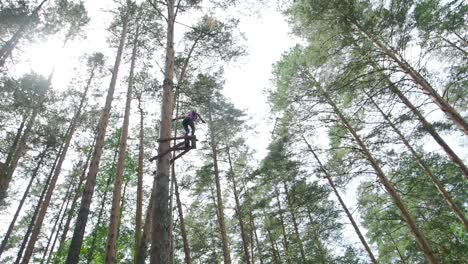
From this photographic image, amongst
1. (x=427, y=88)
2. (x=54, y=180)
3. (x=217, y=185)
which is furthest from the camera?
(x=54, y=180)

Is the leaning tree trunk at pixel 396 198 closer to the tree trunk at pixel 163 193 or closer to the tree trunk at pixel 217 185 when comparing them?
the tree trunk at pixel 163 193

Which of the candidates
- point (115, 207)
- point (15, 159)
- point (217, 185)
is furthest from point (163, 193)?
point (15, 159)

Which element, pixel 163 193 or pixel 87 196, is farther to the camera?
pixel 87 196

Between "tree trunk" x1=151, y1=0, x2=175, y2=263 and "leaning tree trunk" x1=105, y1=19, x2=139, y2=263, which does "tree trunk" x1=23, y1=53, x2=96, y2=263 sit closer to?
"leaning tree trunk" x1=105, y1=19, x2=139, y2=263

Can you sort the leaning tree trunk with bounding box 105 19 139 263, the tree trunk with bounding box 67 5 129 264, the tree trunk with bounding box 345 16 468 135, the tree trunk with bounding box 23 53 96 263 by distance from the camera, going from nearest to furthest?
the tree trunk with bounding box 345 16 468 135 → the tree trunk with bounding box 67 5 129 264 → the leaning tree trunk with bounding box 105 19 139 263 → the tree trunk with bounding box 23 53 96 263

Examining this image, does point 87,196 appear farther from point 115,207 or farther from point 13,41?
point 13,41

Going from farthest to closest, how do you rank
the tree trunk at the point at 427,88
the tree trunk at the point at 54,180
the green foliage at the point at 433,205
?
1. the tree trunk at the point at 54,180
2. the green foliage at the point at 433,205
3. the tree trunk at the point at 427,88

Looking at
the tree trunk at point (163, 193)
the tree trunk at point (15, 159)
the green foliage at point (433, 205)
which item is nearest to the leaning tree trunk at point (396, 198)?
the green foliage at point (433, 205)

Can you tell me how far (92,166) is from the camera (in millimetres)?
9023

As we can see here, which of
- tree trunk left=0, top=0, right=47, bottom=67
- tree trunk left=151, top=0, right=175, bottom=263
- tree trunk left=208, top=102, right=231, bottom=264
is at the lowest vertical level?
tree trunk left=151, top=0, right=175, bottom=263

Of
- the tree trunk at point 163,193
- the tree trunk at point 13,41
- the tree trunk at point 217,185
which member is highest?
the tree trunk at point 13,41

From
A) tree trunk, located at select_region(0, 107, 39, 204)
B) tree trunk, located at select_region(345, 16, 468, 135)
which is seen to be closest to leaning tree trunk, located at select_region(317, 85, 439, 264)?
tree trunk, located at select_region(345, 16, 468, 135)

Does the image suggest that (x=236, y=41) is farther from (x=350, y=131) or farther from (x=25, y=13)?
(x=25, y=13)

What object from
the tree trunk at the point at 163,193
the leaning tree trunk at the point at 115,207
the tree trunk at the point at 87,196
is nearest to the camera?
the tree trunk at the point at 163,193
